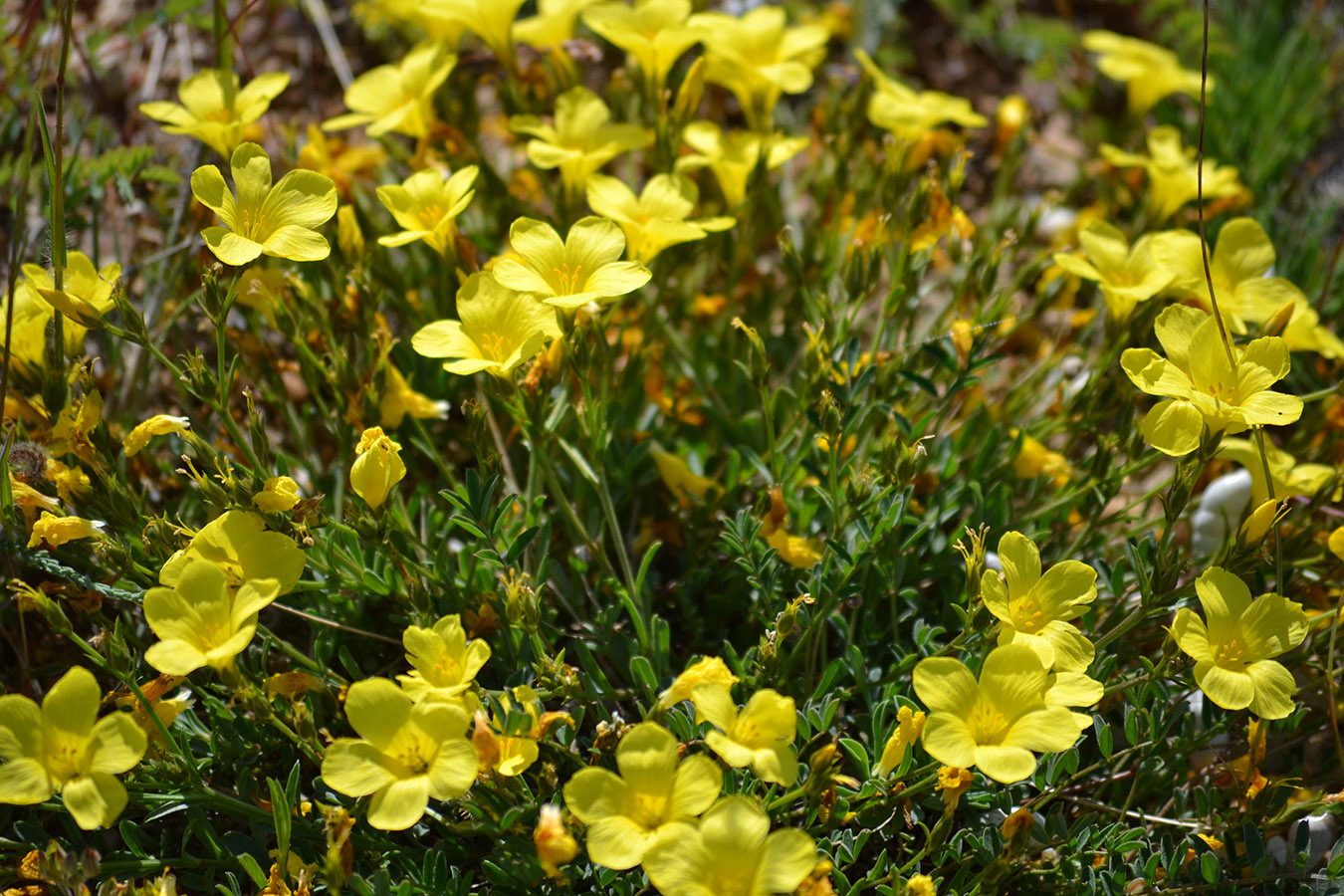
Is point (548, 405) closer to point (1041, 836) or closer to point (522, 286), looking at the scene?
point (522, 286)

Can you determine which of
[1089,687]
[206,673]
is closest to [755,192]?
[1089,687]

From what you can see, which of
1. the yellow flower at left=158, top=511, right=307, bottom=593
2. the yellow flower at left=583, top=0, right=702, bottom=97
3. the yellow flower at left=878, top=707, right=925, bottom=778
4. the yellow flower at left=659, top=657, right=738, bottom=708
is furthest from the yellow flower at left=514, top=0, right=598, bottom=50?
the yellow flower at left=878, top=707, right=925, bottom=778

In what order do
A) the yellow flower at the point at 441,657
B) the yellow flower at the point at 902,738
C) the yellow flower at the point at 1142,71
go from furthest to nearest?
the yellow flower at the point at 1142,71 → the yellow flower at the point at 902,738 → the yellow flower at the point at 441,657

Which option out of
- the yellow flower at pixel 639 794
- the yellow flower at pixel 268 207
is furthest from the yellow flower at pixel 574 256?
the yellow flower at pixel 639 794

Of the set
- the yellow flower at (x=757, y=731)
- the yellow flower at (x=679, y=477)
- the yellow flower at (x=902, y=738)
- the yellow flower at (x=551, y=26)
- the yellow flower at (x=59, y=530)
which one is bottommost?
the yellow flower at (x=902, y=738)

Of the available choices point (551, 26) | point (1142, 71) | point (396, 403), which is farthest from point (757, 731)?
point (1142, 71)

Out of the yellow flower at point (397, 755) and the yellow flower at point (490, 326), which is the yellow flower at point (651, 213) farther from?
the yellow flower at point (397, 755)

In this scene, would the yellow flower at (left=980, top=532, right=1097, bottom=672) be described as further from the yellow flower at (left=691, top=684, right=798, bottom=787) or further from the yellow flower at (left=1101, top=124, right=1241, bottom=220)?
the yellow flower at (left=1101, top=124, right=1241, bottom=220)
